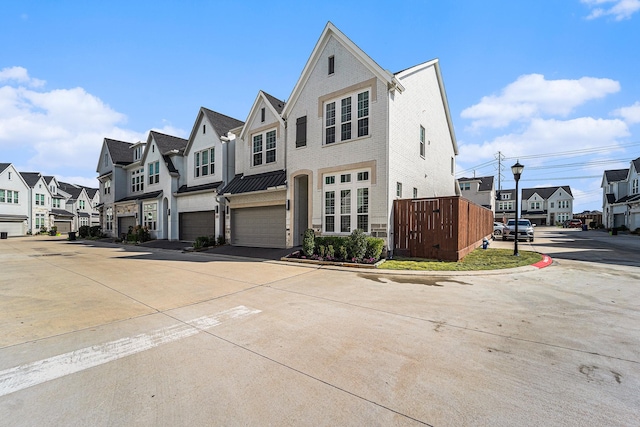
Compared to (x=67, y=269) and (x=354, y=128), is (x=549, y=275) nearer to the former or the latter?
(x=354, y=128)

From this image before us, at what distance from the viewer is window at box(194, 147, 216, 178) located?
2188 centimetres

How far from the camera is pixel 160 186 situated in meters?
25.8

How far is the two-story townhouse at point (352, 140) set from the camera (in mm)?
12844

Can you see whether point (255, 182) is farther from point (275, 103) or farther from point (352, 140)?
point (352, 140)

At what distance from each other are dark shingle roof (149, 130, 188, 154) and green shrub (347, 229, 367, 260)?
19897mm

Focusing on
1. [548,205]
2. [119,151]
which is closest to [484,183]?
[548,205]

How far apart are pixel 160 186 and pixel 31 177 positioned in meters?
40.1

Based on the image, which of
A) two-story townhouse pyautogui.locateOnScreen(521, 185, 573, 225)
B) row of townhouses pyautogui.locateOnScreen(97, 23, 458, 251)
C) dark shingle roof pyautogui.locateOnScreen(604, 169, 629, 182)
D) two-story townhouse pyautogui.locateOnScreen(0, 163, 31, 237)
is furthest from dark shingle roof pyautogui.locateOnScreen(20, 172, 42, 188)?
two-story townhouse pyautogui.locateOnScreen(521, 185, 573, 225)

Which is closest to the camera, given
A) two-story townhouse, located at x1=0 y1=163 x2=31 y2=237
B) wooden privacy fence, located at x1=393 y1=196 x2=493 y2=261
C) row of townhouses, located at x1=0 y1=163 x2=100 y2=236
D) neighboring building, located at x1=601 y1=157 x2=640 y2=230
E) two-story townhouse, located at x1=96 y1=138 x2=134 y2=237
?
wooden privacy fence, located at x1=393 y1=196 x2=493 y2=261

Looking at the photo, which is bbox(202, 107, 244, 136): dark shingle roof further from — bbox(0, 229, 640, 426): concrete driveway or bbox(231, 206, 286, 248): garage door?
bbox(0, 229, 640, 426): concrete driveway

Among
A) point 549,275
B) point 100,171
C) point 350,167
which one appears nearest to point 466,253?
point 549,275

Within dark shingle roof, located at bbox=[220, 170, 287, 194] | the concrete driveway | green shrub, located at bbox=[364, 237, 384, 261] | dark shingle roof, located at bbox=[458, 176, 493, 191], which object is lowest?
the concrete driveway

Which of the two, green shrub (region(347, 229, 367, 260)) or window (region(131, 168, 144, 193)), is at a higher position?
window (region(131, 168, 144, 193))

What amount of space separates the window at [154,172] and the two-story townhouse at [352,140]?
1604cm
